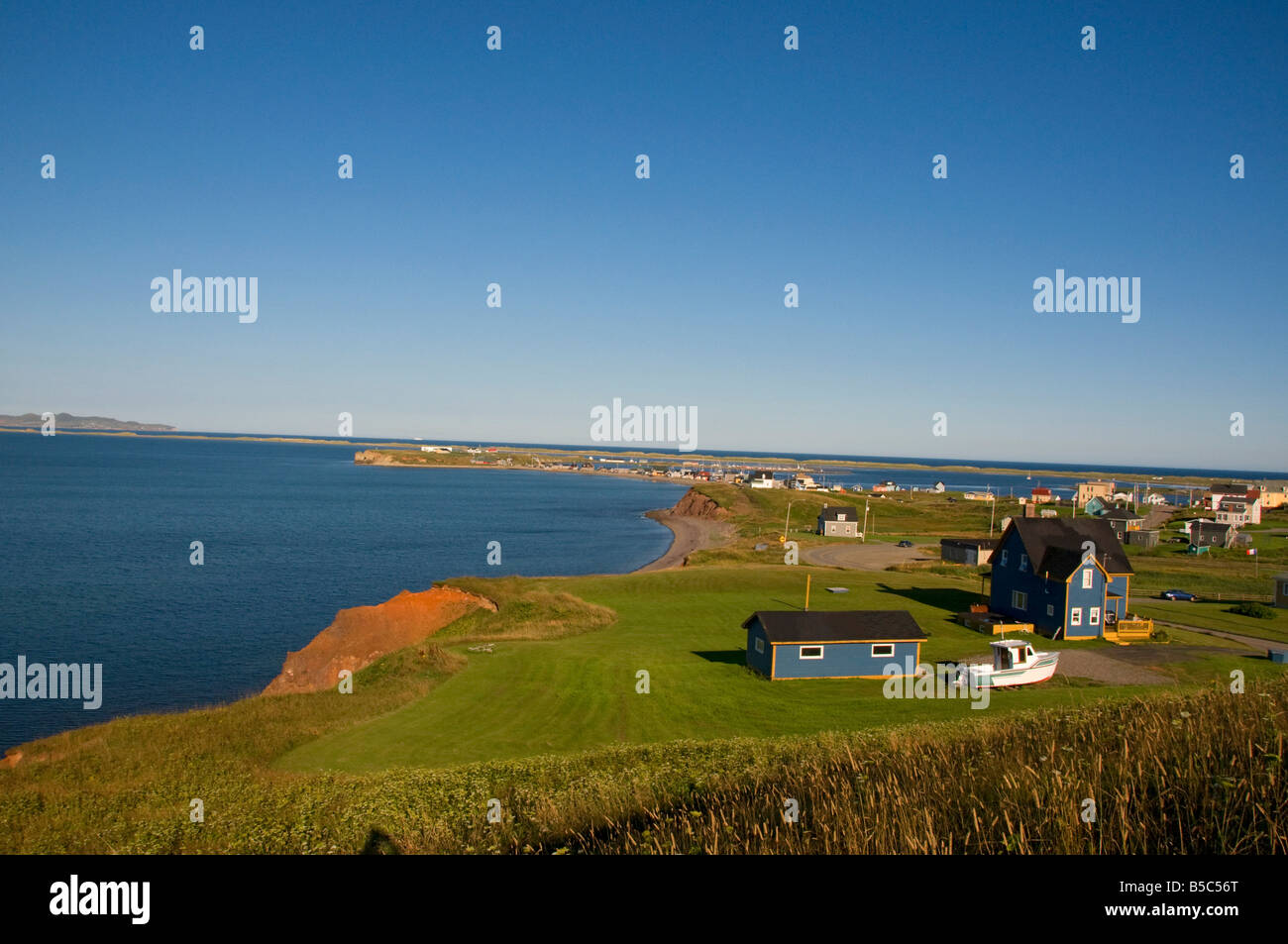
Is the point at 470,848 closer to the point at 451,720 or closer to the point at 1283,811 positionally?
the point at 1283,811

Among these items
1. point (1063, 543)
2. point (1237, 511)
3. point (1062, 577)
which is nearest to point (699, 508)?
point (1237, 511)

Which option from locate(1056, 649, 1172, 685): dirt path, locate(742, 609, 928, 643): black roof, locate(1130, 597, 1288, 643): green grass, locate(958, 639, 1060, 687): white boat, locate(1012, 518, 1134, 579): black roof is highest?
locate(1012, 518, 1134, 579): black roof

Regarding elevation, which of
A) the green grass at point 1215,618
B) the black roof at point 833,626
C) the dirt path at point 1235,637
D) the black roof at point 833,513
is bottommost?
the green grass at point 1215,618

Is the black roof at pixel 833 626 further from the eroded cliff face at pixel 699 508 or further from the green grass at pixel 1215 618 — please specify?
the eroded cliff face at pixel 699 508

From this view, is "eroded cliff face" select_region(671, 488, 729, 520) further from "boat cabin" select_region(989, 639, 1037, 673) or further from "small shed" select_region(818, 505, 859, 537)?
"boat cabin" select_region(989, 639, 1037, 673)

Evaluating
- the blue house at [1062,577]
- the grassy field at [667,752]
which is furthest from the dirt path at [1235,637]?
the blue house at [1062,577]

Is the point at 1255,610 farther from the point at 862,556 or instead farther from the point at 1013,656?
the point at 862,556

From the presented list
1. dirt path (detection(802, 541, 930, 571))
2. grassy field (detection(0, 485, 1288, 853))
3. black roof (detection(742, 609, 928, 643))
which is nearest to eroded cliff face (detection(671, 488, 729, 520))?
dirt path (detection(802, 541, 930, 571))
